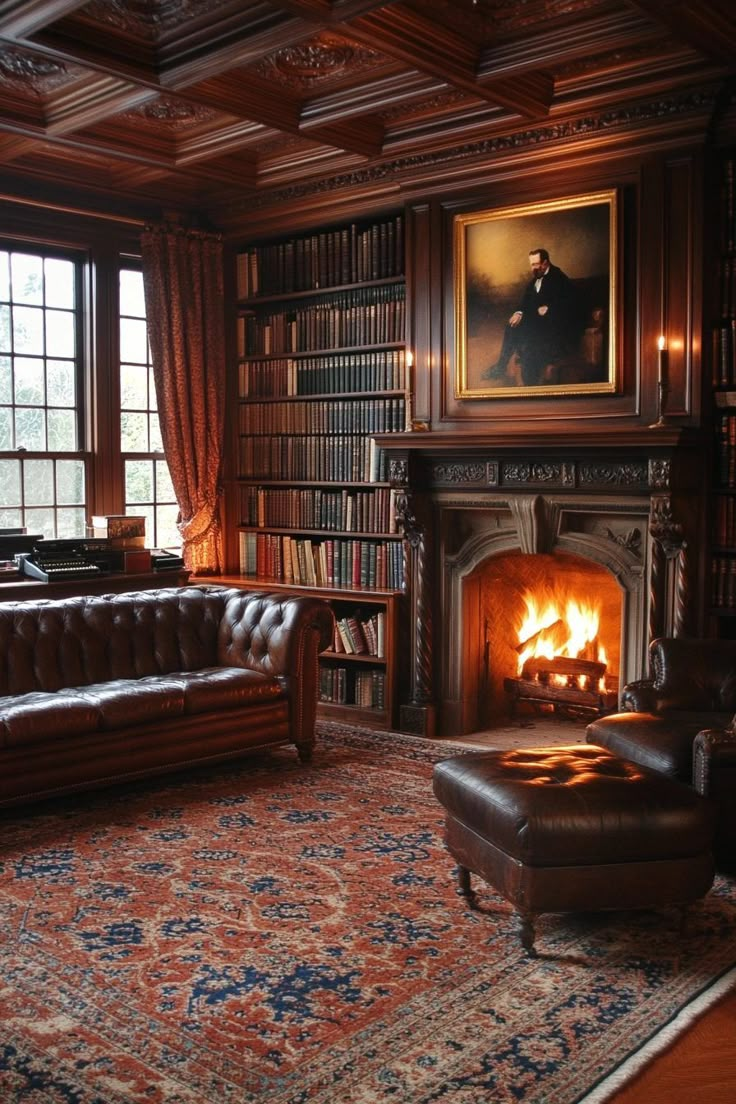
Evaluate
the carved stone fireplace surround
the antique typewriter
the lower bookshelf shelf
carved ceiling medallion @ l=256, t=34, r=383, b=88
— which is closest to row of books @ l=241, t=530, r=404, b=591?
the lower bookshelf shelf

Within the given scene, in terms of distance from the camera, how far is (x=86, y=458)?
23.5 ft

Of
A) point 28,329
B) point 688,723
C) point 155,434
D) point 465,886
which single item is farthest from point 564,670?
point 28,329

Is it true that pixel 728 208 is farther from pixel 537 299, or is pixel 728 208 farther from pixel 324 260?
→ pixel 324 260

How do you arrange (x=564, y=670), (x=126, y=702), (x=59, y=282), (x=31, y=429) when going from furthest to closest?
(x=59, y=282) → (x=31, y=429) → (x=564, y=670) → (x=126, y=702)

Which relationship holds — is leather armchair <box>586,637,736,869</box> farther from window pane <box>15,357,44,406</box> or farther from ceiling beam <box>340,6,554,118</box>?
window pane <box>15,357,44,406</box>

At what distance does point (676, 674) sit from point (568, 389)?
1.69 m

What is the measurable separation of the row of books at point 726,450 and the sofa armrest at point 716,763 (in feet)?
5.82

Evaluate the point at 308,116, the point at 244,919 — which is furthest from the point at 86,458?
the point at 244,919

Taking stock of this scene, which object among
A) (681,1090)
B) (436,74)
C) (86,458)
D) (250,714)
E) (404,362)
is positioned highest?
(436,74)

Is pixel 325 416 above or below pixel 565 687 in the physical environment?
above

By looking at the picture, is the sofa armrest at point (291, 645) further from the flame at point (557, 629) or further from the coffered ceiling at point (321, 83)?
the coffered ceiling at point (321, 83)

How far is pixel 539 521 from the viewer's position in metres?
5.92

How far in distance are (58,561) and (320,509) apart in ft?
5.48

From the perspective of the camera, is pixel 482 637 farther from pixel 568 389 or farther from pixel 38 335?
pixel 38 335
